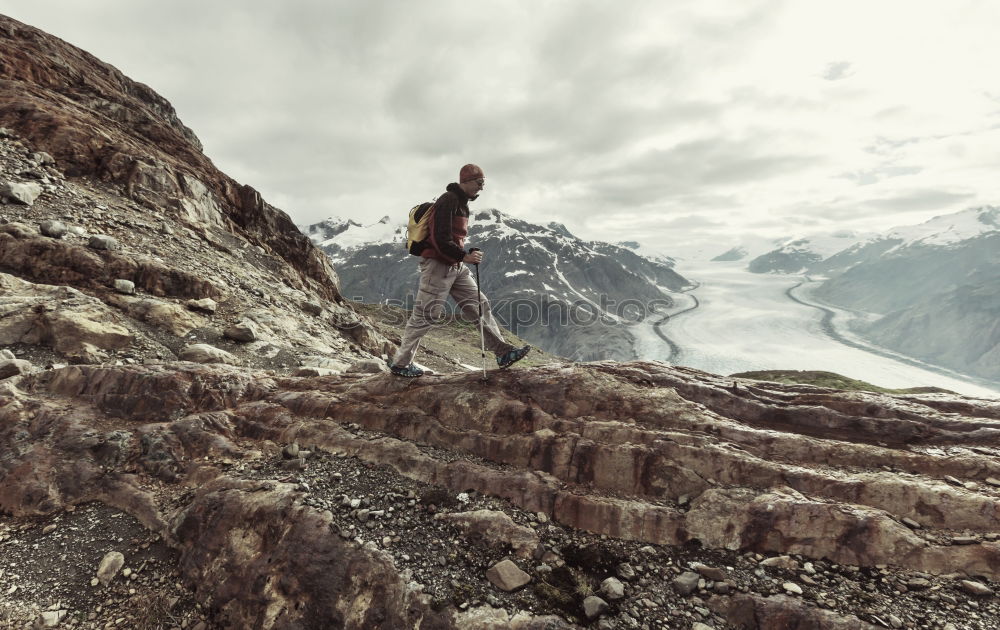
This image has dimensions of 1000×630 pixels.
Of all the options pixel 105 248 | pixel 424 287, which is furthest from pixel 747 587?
pixel 105 248

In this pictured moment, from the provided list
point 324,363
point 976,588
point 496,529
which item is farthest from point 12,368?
point 976,588

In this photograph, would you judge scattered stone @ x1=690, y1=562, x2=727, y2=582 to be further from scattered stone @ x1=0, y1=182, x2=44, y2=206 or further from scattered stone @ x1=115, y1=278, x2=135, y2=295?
scattered stone @ x1=0, y1=182, x2=44, y2=206

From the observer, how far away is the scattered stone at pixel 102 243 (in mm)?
16650

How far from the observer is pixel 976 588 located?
16.6 ft

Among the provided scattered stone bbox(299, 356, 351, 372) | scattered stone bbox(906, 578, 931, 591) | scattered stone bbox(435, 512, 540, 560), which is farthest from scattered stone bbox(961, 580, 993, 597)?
scattered stone bbox(299, 356, 351, 372)

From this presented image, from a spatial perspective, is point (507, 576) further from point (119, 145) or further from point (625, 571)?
point (119, 145)

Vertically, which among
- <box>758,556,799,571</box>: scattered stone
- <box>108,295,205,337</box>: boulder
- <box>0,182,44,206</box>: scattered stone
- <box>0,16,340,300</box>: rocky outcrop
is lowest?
<box>758,556,799,571</box>: scattered stone

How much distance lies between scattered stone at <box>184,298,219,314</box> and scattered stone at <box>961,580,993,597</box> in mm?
22895

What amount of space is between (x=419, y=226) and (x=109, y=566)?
25.7 feet

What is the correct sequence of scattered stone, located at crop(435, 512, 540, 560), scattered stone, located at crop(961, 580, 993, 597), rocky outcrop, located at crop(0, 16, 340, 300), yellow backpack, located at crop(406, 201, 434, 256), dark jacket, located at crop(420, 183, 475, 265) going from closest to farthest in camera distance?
scattered stone, located at crop(961, 580, 993, 597) < scattered stone, located at crop(435, 512, 540, 560) < dark jacket, located at crop(420, 183, 475, 265) < yellow backpack, located at crop(406, 201, 434, 256) < rocky outcrop, located at crop(0, 16, 340, 300)

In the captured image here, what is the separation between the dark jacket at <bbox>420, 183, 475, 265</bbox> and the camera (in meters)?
9.13

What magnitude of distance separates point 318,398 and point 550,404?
5.78 meters

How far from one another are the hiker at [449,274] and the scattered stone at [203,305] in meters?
12.3

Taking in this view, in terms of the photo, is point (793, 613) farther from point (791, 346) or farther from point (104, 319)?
point (791, 346)
